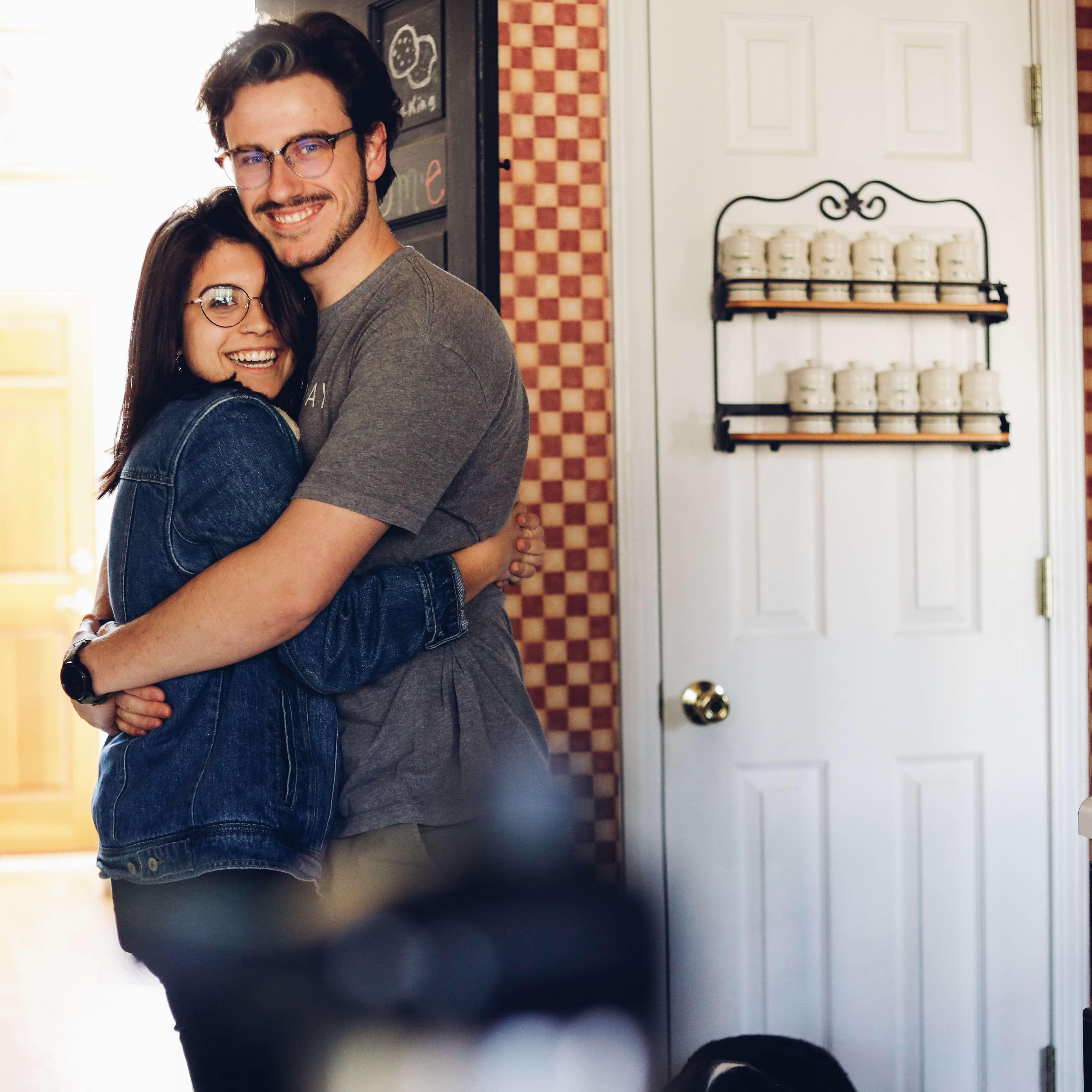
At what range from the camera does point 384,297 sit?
1.18m

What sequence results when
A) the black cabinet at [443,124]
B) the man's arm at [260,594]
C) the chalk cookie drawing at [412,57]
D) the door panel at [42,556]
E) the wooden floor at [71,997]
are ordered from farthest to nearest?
the door panel at [42,556] → the wooden floor at [71,997] → the chalk cookie drawing at [412,57] → the black cabinet at [443,124] → the man's arm at [260,594]

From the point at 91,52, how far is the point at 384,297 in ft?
12.0

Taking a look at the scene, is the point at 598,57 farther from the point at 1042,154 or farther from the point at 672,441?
the point at 1042,154

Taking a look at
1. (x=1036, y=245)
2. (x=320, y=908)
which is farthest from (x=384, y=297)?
(x=1036, y=245)

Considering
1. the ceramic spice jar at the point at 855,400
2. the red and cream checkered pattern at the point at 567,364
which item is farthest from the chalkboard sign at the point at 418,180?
the ceramic spice jar at the point at 855,400

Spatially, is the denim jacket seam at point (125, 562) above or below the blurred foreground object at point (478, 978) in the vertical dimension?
above

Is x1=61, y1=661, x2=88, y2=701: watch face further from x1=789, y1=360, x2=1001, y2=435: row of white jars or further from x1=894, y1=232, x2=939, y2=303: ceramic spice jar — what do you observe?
x1=894, y1=232, x2=939, y2=303: ceramic spice jar

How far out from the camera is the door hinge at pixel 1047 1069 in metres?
2.05

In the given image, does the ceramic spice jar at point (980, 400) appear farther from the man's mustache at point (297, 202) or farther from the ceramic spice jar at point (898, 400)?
the man's mustache at point (297, 202)

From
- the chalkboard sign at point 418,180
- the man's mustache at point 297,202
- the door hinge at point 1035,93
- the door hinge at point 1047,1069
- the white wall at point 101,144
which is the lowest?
the door hinge at point 1047,1069

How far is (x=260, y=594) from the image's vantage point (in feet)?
3.39

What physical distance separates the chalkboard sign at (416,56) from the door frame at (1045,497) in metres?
0.46

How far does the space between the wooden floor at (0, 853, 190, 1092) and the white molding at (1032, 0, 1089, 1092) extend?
1.96 meters

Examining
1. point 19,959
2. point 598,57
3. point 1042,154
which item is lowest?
point 19,959
